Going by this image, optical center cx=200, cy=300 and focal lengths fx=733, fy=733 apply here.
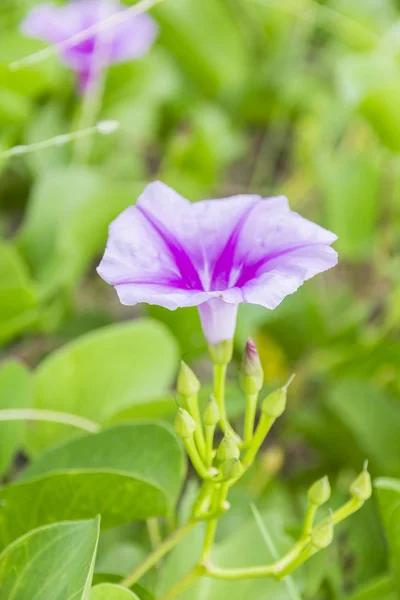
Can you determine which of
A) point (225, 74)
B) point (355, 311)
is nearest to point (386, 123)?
point (355, 311)

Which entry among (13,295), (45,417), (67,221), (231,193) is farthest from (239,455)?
(231,193)

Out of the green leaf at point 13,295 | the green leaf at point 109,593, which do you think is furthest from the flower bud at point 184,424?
the green leaf at point 13,295

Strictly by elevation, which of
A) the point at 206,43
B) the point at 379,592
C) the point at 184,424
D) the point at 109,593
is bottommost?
the point at 379,592

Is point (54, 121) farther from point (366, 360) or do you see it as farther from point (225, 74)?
point (366, 360)

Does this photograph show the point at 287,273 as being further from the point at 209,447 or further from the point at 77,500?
the point at 77,500

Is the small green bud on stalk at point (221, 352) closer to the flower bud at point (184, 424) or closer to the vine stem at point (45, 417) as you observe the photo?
the flower bud at point (184, 424)
